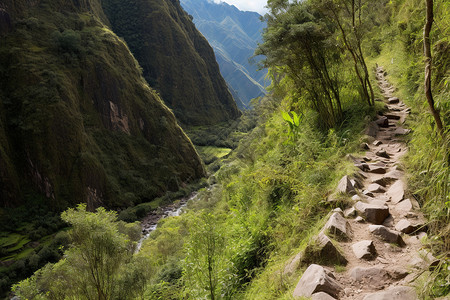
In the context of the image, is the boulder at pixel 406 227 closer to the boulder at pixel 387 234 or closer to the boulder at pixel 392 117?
the boulder at pixel 387 234

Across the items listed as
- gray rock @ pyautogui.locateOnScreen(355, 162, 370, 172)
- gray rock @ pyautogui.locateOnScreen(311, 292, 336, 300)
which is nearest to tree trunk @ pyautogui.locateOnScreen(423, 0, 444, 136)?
gray rock @ pyautogui.locateOnScreen(311, 292, 336, 300)

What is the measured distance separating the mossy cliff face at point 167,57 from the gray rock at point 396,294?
91.5 metres

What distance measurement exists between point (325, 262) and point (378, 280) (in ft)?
1.89

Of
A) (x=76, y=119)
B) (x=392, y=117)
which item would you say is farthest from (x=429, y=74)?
(x=76, y=119)

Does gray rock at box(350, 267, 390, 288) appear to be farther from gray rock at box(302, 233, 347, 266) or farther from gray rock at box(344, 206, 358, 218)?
gray rock at box(344, 206, 358, 218)

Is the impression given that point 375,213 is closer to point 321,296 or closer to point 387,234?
point 387,234

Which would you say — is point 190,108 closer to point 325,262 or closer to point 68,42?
point 68,42

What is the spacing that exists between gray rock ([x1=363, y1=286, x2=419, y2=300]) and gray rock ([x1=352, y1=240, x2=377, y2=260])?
0.60 m

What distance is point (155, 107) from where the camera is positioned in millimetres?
55688

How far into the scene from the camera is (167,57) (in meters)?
98.6

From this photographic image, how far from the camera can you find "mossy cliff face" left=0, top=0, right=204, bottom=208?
36688 mm

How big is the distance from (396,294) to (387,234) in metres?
1.12

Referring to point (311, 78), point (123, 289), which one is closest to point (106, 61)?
point (123, 289)

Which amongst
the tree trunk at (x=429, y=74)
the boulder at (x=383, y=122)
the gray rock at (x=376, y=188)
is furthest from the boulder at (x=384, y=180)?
the boulder at (x=383, y=122)
